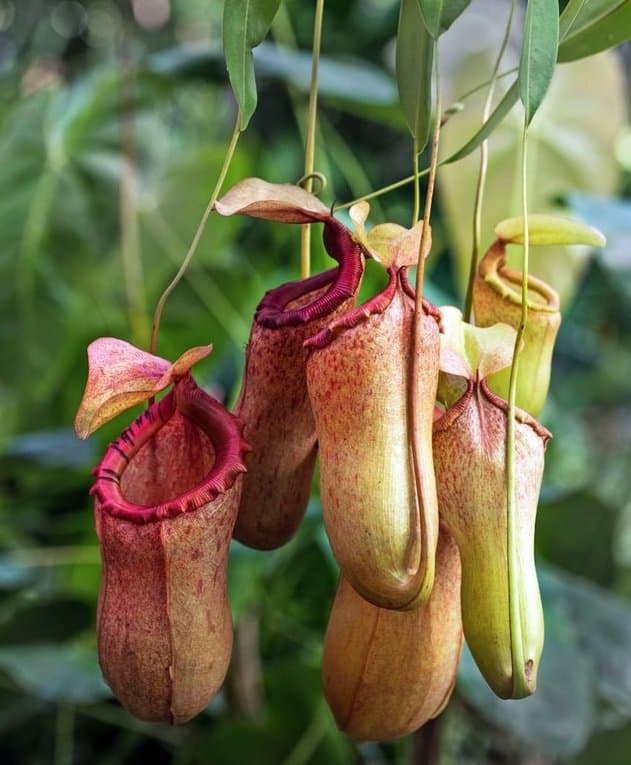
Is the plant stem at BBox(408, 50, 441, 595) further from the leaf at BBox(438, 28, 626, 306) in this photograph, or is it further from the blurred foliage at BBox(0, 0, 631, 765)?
the leaf at BBox(438, 28, 626, 306)

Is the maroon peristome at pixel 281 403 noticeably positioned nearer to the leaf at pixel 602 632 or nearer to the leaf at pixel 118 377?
the leaf at pixel 118 377

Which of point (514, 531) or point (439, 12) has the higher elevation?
point (439, 12)

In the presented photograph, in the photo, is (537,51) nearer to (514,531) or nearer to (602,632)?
(514,531)

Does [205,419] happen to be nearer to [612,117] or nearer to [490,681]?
[490,681]

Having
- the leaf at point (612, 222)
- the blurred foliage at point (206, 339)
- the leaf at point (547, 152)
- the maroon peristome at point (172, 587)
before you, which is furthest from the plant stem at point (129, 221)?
the maroon peristome at point (172, 587)

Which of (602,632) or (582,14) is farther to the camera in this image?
(602,632)

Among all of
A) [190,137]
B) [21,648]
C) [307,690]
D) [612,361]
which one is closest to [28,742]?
[21,648]

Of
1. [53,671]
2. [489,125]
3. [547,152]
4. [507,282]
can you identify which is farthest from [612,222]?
[53,671]
